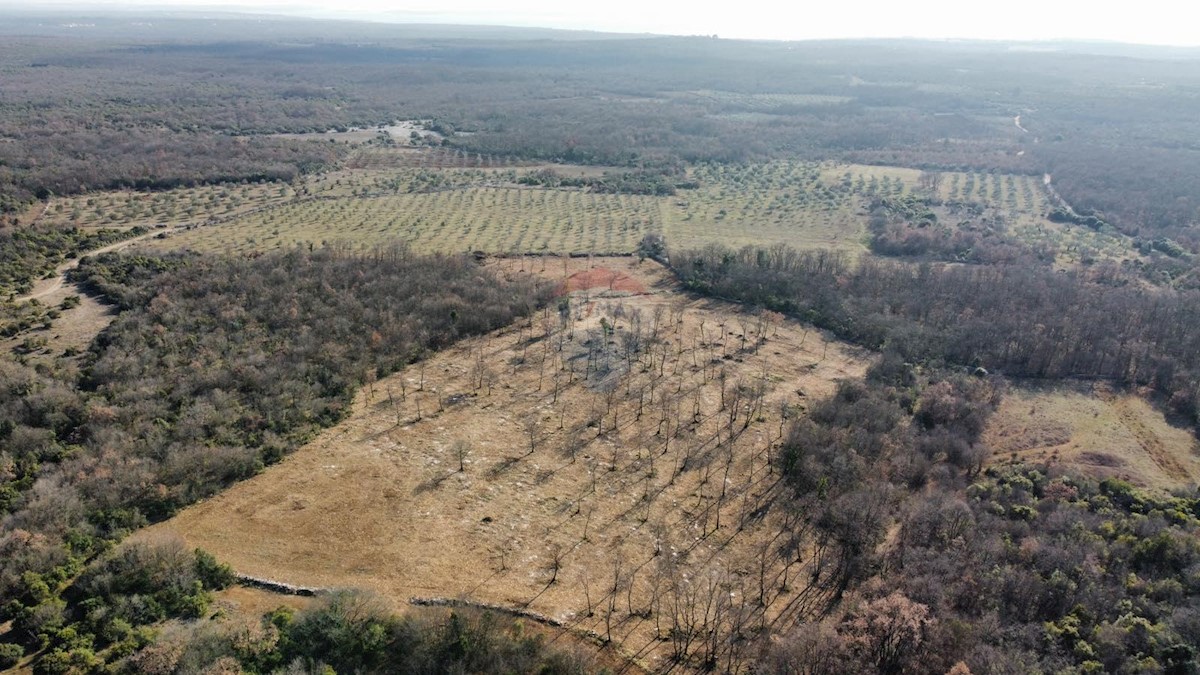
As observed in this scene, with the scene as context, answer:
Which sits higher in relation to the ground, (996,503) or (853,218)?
(853,218)

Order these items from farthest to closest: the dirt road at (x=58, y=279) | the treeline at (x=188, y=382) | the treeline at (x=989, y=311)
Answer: the dirt road at (x=58, y=279)
the treeline at (x=989, y=311)
the treeline at (x=188, y=382)

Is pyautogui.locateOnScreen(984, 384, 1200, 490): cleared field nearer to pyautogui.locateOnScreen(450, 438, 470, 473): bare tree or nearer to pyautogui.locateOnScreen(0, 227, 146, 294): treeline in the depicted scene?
pyautogui.locateOnScreen(450, 438, 470, 473): bare tree

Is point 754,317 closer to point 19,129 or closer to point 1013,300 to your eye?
point 1013,300

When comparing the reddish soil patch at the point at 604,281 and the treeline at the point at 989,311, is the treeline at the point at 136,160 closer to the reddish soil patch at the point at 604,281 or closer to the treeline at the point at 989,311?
the reddish soil patch at the point at 604,281

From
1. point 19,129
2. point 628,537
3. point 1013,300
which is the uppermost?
point 19,129

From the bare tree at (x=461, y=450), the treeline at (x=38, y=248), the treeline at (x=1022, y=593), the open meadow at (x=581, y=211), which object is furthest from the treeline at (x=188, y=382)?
the treeline at (x=1022, y=593)

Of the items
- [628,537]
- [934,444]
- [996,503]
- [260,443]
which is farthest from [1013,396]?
[260,443]
